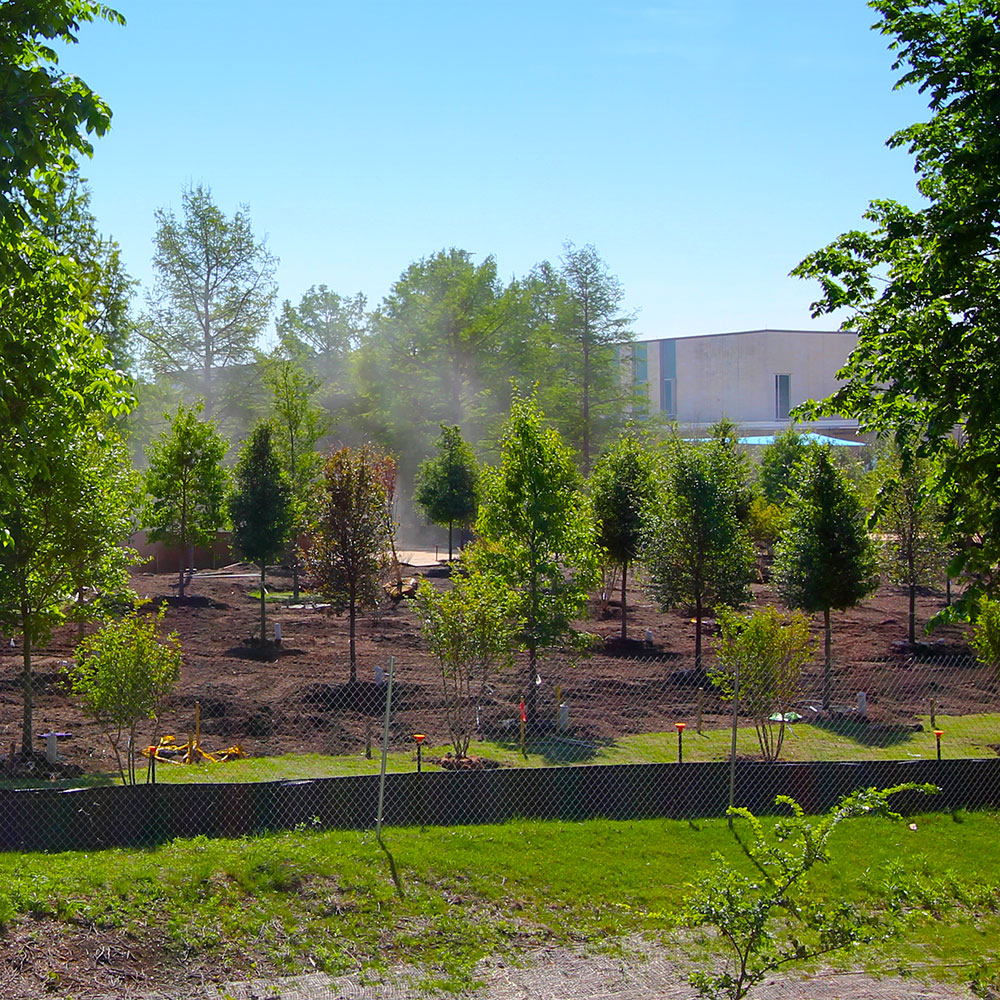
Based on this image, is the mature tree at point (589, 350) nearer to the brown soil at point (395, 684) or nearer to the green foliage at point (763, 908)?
the brown soil at point (395, 684)

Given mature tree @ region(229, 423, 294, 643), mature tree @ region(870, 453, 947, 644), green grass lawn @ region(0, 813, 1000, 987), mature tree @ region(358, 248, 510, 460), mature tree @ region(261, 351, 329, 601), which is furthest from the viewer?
mature tree @ region(358, 248, 510, 460)

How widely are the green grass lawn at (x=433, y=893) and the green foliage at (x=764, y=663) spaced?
3024 mm

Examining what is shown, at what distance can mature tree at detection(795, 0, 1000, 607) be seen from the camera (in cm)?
807

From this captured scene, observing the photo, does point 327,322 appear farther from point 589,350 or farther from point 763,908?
point 763,908

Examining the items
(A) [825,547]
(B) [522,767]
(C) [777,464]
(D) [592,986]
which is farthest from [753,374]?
(D) [592,986]

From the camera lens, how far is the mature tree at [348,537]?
19000mm

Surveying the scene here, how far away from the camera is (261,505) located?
79.4 ft

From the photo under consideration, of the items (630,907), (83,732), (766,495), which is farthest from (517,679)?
(766,495)

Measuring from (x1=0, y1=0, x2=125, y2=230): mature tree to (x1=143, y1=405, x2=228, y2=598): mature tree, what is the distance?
73.0ft

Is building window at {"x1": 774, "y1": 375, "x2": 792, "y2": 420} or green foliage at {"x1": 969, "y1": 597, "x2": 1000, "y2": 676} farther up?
building window at {"x1": 774, "y1": 375, "x2": 792, "y2": 420}

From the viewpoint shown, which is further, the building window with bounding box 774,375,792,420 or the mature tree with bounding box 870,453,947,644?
the building window with bounding box 774,375,792,420

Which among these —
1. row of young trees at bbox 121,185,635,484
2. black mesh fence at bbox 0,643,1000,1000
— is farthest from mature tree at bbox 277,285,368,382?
black mesh fence at bbox 0,643,1000,1000

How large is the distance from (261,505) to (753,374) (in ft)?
183

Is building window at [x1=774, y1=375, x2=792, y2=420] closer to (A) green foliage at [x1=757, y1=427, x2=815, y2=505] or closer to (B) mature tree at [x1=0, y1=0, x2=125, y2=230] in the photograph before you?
(A) green foliage at [x1=757, y1=427, x2=815, y2=505]
